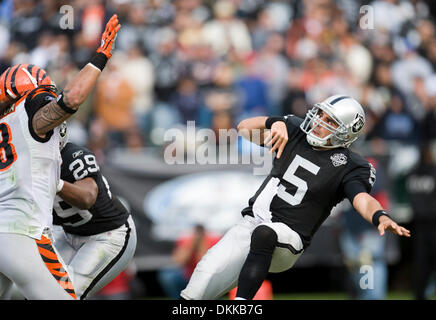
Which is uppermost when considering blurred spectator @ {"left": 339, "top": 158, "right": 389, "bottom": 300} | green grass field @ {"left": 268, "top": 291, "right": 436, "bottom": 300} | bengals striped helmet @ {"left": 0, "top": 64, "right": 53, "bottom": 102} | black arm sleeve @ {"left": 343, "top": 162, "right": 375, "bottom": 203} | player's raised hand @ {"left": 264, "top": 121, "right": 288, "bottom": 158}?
bengals striped helmet @ {"left": 0, "top": 64, "right": 53, "bottom": 102}

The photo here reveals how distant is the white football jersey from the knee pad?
1350 millimetres

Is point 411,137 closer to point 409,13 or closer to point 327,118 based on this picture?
point 409,13

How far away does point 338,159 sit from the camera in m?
5.46

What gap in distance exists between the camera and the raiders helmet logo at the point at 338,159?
5.43m

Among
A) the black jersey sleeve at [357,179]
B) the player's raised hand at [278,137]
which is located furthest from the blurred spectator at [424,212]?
the player's raised hand at [278,137]

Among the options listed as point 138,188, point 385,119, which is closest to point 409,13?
point 385,119

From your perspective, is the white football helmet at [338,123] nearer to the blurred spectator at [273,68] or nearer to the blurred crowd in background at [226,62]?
the blurred crowd in background at [226,62]

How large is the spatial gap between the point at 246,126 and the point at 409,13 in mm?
9443

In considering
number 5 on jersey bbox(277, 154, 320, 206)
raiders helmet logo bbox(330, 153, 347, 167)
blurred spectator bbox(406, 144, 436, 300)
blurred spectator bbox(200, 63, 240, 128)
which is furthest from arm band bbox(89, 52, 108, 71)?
blurred spectator bbox(406, 144, 436, 300)

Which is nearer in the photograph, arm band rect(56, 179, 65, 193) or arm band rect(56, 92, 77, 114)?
arm band rect(56, 92, 77, 114)

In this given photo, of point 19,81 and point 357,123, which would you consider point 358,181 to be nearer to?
point 357,123

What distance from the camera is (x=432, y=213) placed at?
9.73m

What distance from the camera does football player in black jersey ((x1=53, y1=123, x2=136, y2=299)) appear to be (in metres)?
5.46

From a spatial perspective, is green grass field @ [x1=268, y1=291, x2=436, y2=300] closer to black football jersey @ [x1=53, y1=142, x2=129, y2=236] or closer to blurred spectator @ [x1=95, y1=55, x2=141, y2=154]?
blurred spectator @ [x1=95, y1=55, x2=141, y2=154]
